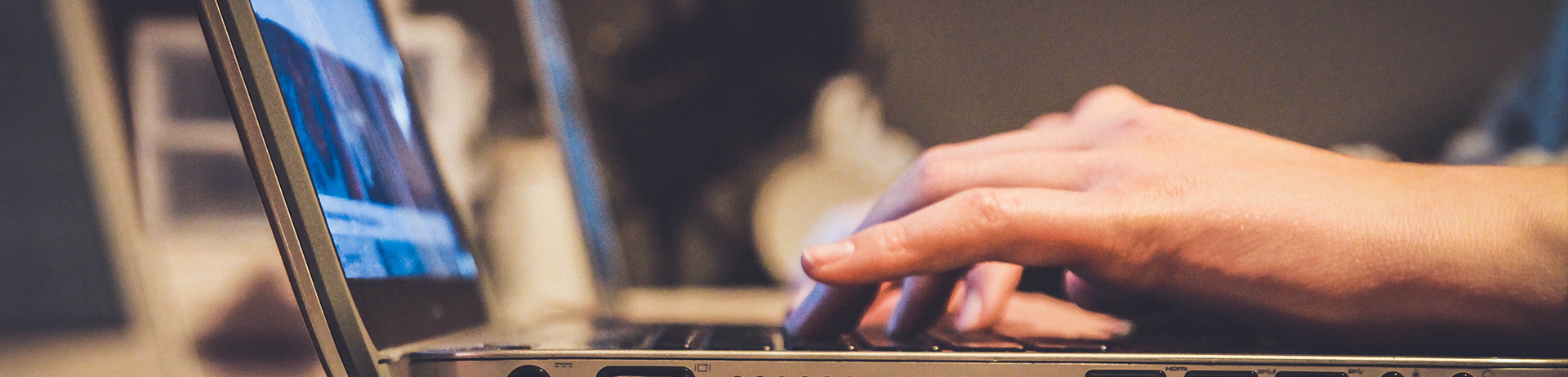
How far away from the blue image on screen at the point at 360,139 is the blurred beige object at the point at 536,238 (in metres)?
0.64

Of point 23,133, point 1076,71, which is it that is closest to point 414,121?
point 23,133

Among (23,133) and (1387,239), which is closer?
(1387,239)

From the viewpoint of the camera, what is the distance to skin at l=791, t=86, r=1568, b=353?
0.34 m

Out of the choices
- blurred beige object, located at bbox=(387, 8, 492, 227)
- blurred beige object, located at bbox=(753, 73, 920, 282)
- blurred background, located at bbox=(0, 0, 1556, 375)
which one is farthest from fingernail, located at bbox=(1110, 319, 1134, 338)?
blurred beige object, located at bbox=(387, 8, 492, 227)

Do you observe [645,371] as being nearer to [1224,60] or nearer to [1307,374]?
[1307,374]

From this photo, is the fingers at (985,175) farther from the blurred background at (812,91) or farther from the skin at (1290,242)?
the blurred background at (812,91)

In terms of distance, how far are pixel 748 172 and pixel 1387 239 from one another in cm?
109

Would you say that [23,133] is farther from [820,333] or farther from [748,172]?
[748,172]

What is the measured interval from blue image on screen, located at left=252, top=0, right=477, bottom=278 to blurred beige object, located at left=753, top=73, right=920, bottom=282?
31.7 inches

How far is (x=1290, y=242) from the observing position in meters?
0.35

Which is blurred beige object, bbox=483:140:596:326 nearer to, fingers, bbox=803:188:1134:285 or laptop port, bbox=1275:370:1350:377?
fingers, bbox=803:188:1134:285

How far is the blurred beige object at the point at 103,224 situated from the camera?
0.66 metres

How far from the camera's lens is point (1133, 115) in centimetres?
47

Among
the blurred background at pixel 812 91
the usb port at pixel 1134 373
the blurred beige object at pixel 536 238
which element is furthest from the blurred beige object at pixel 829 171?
the usb port at pixel 1134 373
